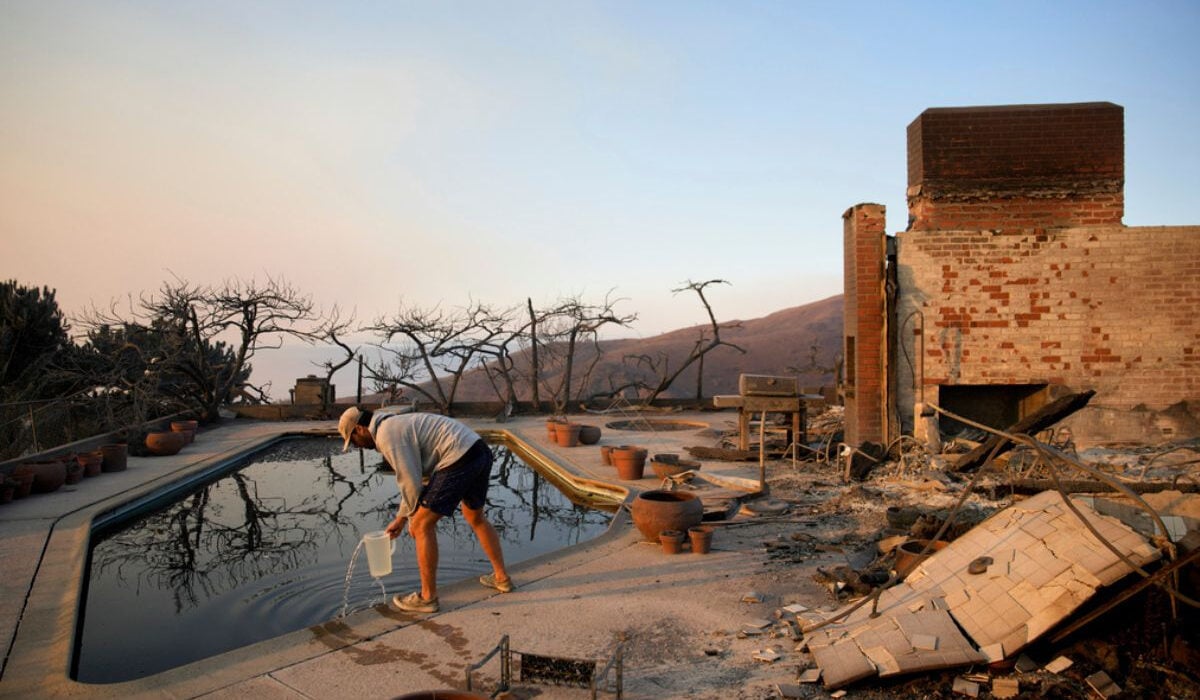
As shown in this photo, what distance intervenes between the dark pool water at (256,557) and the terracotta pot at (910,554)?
324cm

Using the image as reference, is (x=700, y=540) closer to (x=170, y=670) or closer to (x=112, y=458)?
(x=170, y=670)

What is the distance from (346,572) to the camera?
6.55 m

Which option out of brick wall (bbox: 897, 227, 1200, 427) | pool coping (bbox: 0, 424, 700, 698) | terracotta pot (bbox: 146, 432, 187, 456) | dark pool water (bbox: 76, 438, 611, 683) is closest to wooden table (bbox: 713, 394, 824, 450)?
brick wall (bbox: 897, 227, 1200, 427)

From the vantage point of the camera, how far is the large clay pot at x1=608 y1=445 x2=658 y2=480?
967cm

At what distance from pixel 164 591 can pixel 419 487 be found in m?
3.10

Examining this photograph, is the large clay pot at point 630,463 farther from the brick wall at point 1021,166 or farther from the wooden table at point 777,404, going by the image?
the brick wall at point 1021,166

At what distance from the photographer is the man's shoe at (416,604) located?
4.91 metres

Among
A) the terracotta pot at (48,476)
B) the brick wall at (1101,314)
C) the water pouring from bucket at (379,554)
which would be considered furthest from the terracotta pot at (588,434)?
the water pouring from bucket at (379,554)

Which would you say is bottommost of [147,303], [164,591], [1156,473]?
[164,591]

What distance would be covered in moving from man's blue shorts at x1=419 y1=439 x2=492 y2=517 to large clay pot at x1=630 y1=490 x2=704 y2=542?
174cm

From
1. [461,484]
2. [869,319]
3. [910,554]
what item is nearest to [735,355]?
[869,319]

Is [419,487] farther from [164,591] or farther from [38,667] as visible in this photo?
[164,591]

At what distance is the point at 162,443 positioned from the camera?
12.6 metres

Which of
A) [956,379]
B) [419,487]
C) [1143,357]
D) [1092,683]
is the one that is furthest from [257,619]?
[1143,357]
